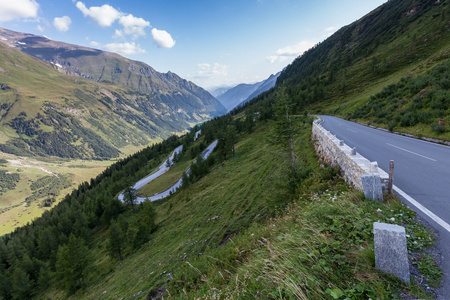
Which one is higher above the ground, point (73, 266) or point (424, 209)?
point (424, 209)

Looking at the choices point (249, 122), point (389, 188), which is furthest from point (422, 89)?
point (249, 122)

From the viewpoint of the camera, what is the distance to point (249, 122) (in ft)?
315

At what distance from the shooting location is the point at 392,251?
4102mm

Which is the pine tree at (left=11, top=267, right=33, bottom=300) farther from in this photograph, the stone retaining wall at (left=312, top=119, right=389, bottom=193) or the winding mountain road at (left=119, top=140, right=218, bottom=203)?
the stone retaining wall at (left=312, top=119, right=389, bottom=193)

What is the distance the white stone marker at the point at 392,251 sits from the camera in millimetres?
4035

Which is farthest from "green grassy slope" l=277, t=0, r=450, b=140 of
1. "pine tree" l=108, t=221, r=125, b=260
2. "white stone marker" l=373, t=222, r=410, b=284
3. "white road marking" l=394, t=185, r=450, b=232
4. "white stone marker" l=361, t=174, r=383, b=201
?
"white stone marker" l=373, t=222, r=410, b=284

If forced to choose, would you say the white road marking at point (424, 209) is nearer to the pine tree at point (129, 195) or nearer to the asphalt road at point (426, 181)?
the asphalt road at point (426, 181)

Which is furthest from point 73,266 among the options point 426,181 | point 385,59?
point 385,59

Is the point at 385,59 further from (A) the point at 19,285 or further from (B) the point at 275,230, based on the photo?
(A) the point at 19,285

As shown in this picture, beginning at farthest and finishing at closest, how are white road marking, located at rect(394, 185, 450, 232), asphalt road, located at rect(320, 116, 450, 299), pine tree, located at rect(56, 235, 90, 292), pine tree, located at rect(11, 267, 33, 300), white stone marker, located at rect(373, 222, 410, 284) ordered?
pine tree, located at rect(11, 267, 33, 300) → pine tree, located at rect(56, 235, 90, 292) → white road marking, located at rect(394, 185, 450, 232) → asphalt road, located at rect(320, 116, 450, 299) → white stone marker, located at rect(373, 222, 410, 284)

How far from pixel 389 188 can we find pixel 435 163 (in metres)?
8.67

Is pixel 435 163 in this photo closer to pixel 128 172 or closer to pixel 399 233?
pixel 399 233

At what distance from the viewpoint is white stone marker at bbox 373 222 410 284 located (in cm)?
404

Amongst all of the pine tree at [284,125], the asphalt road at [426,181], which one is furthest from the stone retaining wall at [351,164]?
the pine tree at [284,125]
